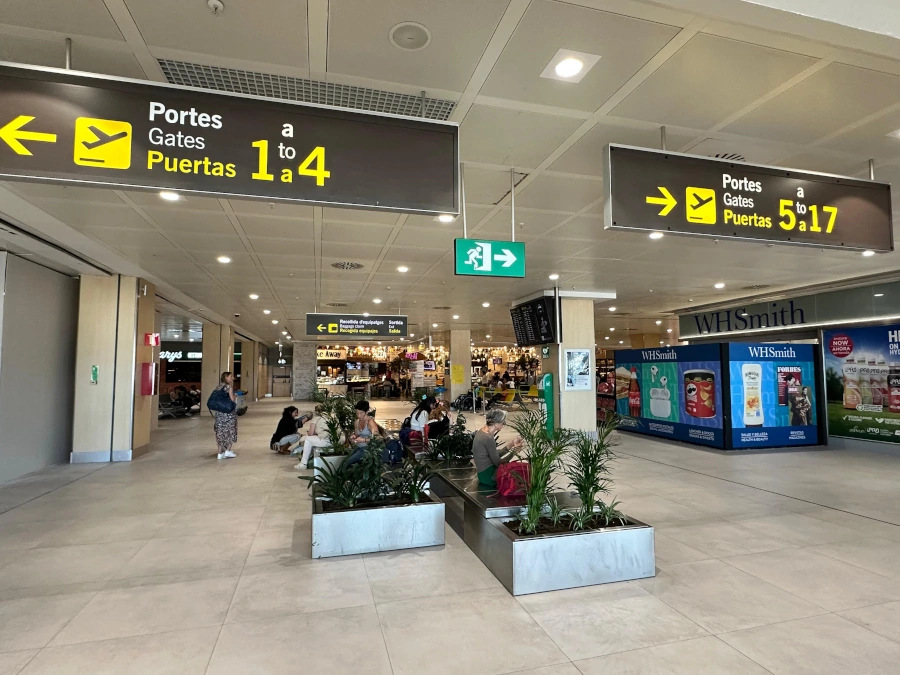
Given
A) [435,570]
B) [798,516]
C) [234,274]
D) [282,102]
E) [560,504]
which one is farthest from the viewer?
[234,274]

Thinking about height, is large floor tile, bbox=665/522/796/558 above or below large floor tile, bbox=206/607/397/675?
above

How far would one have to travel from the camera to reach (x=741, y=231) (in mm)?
3234

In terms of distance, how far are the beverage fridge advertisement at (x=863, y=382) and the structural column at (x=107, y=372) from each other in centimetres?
1332

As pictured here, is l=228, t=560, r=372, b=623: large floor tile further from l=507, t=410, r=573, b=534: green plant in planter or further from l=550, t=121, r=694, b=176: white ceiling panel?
l=550, t=121, r=694, b=176: white ceiling panel

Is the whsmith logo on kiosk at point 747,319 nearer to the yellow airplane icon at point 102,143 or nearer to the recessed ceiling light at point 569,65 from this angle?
the recessed ceiling light at point 569,65

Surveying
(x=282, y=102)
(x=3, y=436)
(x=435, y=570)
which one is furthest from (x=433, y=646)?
(x=3, y=436)

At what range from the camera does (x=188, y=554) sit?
4102mm

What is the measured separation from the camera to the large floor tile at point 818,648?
247cm

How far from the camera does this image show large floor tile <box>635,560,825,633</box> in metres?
2.97

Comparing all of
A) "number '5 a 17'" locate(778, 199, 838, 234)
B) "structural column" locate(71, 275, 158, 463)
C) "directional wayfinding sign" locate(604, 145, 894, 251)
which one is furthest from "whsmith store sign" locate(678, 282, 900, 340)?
"structural column" locate(71, 275, 158, 463)

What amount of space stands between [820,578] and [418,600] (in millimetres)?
2855

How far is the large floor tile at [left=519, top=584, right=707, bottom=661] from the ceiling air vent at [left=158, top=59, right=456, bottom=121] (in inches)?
125

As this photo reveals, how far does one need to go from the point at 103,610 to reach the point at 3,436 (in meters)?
5.46

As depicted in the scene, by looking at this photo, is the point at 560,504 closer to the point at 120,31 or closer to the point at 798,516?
the point at 798,516
